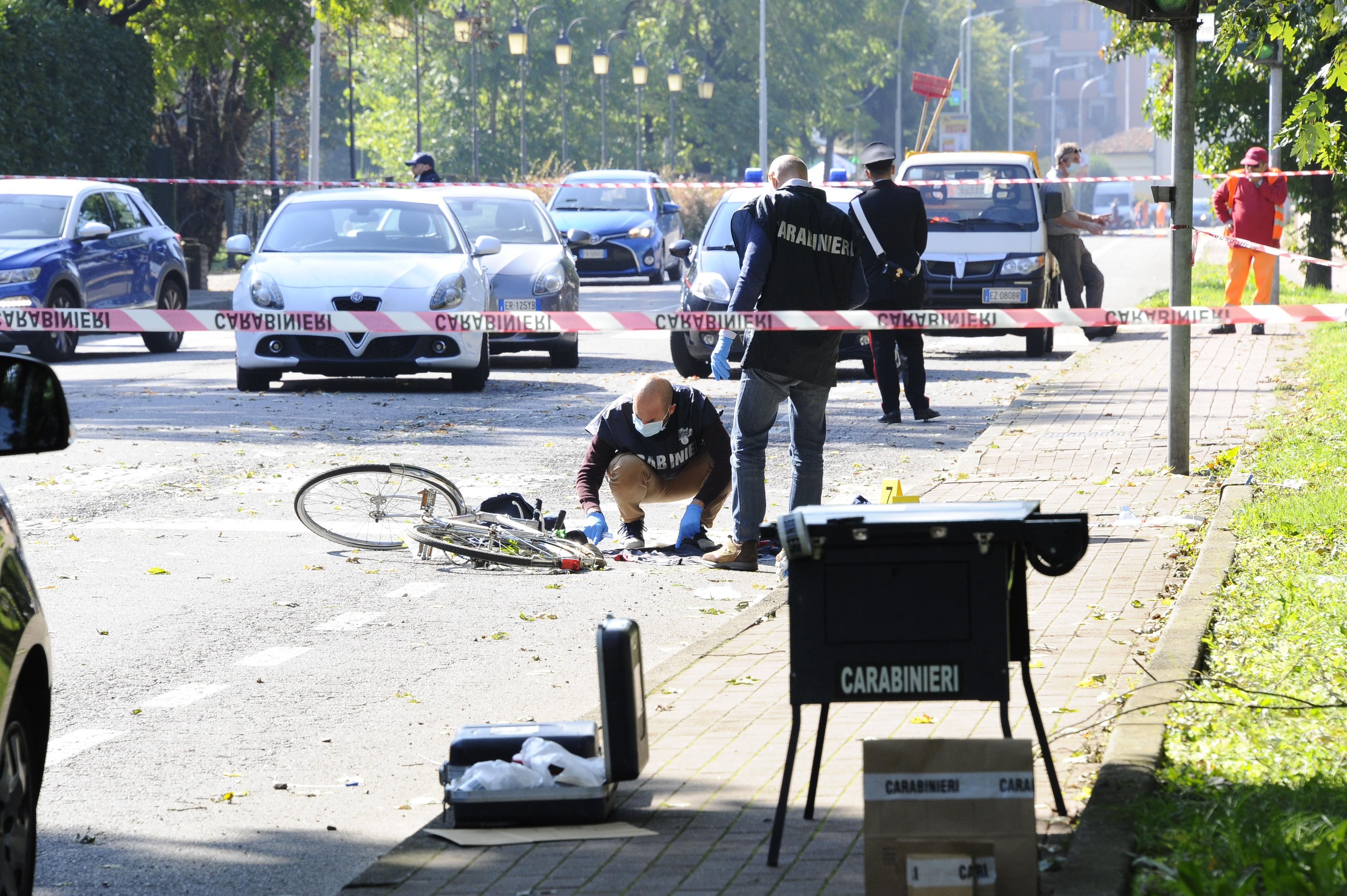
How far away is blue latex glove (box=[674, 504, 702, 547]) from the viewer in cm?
915

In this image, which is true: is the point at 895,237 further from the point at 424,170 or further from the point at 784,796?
the point at 424,170

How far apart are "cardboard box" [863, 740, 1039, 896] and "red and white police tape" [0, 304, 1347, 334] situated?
440 cm

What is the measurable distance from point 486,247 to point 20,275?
16.0 ft

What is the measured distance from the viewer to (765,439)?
28.5 ft

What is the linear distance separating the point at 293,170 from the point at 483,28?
8041 mm

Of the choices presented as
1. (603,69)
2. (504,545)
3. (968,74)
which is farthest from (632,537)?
(968,74)

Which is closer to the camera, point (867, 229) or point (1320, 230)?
point (867, 229)

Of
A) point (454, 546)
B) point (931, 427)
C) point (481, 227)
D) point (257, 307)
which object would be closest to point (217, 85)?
point (481, 227)

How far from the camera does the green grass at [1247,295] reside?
77.0 ft

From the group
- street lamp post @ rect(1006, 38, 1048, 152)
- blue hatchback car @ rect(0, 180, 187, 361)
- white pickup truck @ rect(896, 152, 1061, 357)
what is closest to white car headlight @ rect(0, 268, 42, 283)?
blue hatchback car @ rect(0, 180, 187, 361)

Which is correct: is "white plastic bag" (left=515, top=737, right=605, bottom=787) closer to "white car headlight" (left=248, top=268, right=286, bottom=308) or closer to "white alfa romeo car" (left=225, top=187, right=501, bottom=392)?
"white alfa romeo car" (left=225, top=187, right=501, bottom=392)

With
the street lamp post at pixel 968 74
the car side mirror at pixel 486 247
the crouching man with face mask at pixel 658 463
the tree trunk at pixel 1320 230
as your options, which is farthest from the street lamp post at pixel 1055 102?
the crouching man with face mask at pixel 658 463

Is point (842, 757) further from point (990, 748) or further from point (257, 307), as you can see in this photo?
point (257, 307)

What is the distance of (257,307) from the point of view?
50.9 feet
